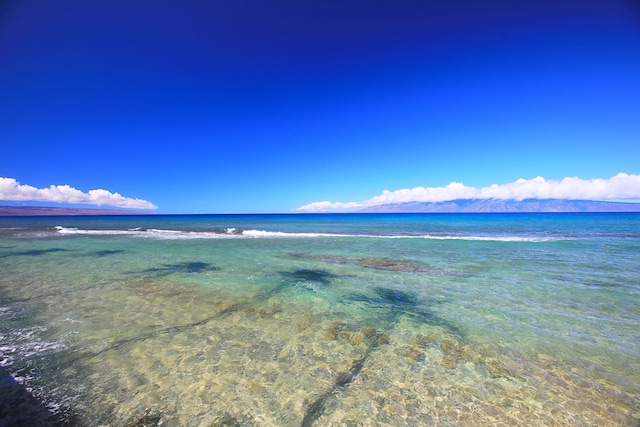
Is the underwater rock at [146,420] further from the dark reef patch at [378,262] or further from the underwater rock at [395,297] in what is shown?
the dark reef patch at [378,262]

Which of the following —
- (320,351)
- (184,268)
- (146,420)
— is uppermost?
(184,268)

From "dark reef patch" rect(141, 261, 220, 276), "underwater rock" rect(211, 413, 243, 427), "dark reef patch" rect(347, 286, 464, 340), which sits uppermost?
"dark reef patch" rect(141, 261, 220, 276)

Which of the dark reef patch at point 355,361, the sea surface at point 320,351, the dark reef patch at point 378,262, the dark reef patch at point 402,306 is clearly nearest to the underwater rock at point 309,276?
the sea surface at point 320,351

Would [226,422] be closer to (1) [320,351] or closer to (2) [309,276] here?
(1) [320,351]

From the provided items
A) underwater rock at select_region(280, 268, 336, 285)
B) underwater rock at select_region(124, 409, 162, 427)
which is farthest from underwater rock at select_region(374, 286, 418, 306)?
underwater rock at select_region(124, 409, 162, 427)

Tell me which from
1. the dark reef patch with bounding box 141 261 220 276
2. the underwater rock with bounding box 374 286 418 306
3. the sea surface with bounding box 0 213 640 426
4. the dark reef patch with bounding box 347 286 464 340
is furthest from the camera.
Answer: the dark reef patch with bounding box 141 261 220 276

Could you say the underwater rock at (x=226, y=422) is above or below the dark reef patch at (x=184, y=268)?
below

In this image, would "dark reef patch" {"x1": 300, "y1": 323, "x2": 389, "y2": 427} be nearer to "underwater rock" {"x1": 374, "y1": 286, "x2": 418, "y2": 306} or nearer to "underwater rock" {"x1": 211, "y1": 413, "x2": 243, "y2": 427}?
"underwater rock" {"x1": 211, "y1": 413, "x2": 243, "y2": 427}

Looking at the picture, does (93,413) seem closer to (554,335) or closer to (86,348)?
(86,348)

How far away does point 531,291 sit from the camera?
1040 cm

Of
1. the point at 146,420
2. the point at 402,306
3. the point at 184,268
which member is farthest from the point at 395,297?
the point at 184,268

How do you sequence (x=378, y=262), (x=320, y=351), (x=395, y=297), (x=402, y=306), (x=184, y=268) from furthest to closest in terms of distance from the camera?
(x=378, y=262)
(x=184, y=268)
(x=395, y=297)
(x=402, y=306)
(x=320, y=351)

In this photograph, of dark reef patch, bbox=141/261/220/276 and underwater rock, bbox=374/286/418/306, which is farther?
dark reef patch, bbox=141/261/220/276

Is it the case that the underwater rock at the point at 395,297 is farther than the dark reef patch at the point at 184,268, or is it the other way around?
the dark reef patch at the point at 184,268
